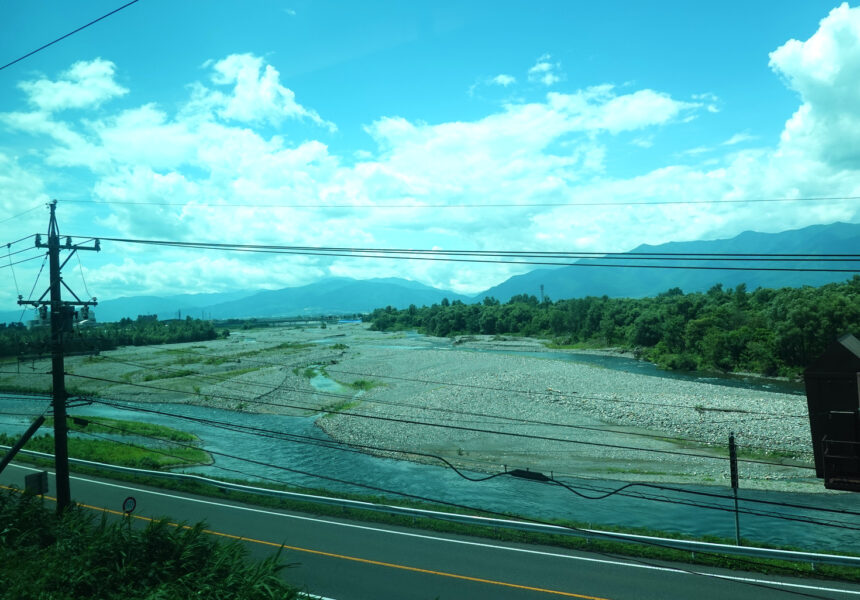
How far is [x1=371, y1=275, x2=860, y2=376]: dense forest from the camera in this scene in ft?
122

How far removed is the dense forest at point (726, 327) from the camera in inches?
1469

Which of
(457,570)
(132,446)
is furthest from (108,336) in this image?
(457,570)

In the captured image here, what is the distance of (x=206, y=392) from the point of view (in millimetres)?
46812

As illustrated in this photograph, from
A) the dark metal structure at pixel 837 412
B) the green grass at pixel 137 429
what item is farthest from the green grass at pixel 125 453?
the dark metal structure at pixel 837 412

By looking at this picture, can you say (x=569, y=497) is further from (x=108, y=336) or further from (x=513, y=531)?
(x=108, y=336)

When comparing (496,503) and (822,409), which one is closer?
(822,409)

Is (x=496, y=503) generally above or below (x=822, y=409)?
below

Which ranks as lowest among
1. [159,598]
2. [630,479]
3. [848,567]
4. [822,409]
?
[630,479]

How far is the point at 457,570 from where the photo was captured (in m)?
12.2

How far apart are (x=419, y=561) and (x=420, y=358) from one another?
5366 centimetres

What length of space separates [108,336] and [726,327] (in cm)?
5486

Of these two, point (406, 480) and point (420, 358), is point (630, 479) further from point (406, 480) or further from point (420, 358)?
point (420, 358)

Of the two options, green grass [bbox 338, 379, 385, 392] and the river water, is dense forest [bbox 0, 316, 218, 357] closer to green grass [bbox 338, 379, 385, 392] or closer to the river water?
the river water

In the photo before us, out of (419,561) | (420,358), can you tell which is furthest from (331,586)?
(420,358)
